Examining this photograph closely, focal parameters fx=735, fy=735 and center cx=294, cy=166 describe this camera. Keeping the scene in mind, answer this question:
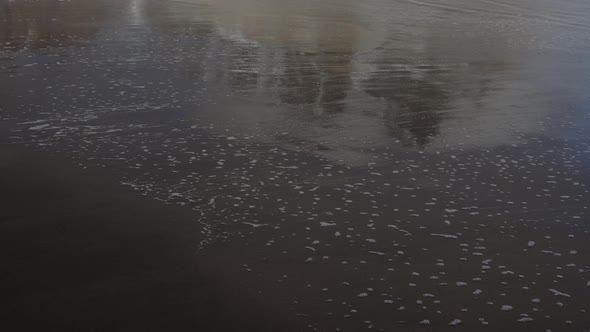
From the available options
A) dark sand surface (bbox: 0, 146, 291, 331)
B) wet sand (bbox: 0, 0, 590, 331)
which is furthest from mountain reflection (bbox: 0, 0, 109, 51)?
dark sand surface (bbox: 0, 146, 291, 331)

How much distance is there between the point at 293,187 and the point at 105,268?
1427mm

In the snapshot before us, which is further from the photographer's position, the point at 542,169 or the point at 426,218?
the point at 542,169

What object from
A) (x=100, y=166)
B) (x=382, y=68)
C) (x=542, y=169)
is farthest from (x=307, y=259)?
(x=382, y=68)

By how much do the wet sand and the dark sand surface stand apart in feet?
0.04

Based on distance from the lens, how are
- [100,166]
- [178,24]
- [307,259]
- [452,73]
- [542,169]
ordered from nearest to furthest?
[307,259] → [100,166] → [542,169] → [452,73] → [178,24]

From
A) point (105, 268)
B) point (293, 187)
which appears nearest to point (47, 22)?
point (293, 187)

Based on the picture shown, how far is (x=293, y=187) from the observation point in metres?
4.38

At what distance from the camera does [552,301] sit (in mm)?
3148

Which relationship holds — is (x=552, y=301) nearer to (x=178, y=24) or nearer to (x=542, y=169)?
(x=542, y=169)

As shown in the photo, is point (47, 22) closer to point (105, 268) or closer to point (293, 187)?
point (293, 187)

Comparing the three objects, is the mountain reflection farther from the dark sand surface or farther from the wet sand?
the dark sand surface

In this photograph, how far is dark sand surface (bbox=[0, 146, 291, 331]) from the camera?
2.87 metres

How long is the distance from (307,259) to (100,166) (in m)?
1.77

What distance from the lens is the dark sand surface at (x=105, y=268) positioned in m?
2.87
